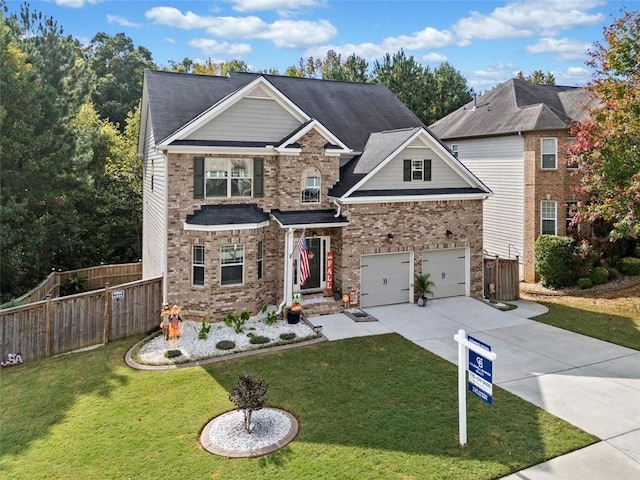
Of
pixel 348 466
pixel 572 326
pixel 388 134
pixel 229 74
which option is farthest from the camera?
pixel 229 74

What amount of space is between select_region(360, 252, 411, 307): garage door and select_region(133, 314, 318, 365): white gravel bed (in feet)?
10.8

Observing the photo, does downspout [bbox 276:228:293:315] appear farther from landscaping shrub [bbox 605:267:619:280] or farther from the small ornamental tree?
landscaping shrub [bbox 605:267:619:280]

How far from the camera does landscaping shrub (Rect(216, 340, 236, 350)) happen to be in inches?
507

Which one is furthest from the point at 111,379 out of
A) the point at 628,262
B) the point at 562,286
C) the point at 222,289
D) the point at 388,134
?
the point at 628,262

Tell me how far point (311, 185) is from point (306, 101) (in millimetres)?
5675

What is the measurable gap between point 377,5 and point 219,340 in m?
12.9

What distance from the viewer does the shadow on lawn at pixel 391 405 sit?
7.91 meters

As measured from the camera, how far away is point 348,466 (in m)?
7.29

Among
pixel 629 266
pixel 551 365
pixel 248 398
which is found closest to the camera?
pixel 248 398

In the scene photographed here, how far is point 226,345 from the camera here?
1295cm

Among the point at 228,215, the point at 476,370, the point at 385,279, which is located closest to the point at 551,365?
the point at 476,370

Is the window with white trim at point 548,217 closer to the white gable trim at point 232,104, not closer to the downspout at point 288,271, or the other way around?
the white gable trim at point 232,104

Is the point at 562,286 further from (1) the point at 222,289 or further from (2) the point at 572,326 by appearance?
(1) the point at 222,289

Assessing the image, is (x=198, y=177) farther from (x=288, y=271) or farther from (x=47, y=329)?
(x=47, y=329)
